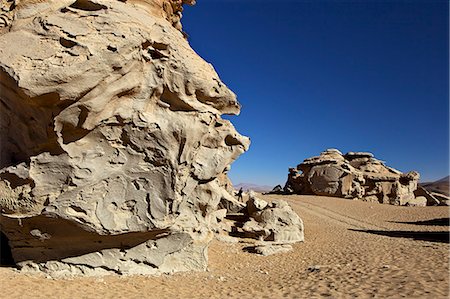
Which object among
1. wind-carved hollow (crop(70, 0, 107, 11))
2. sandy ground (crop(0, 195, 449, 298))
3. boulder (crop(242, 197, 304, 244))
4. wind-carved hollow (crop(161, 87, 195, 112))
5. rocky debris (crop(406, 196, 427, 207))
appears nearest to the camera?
sandy ground (crop(0, 195, 449, 298))

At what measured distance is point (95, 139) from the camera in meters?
9.23

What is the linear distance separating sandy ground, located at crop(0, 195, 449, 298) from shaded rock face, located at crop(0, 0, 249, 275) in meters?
0.87

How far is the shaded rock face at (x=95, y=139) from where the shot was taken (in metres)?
8.60

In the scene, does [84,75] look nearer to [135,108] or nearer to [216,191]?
[135,108]

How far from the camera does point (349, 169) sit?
3544 cm

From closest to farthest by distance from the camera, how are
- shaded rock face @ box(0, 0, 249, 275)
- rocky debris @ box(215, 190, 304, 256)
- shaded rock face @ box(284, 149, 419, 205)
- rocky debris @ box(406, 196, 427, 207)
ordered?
shaded rock face @ box(0, 0, 249, 275) → rocky debris @ box(215, 190, 304, 256) → shaded rock face @ box(284, 149, 419, 205) → rocky debris @ box(406, 196, 427, 207)

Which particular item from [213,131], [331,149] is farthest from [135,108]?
[331,149]

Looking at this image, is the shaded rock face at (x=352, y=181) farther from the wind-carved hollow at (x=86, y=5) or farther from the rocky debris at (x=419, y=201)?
the wind-carved hollow at (x=86, y=5)

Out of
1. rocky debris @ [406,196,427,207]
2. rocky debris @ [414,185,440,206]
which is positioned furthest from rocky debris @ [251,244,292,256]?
rocky debris @ [414,185,440,206]

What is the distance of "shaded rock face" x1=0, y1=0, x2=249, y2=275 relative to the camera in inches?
339

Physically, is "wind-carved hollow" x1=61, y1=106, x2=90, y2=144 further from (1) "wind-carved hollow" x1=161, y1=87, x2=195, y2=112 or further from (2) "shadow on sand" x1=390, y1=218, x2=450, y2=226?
(2) "shadow on sand" x1=390, y1=218, x2=450, y2=226

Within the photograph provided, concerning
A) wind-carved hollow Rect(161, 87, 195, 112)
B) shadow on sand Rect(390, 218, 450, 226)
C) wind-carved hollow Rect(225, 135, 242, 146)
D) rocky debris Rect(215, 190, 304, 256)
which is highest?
wind-carved hollow Rect(161, 87, 195, 112)

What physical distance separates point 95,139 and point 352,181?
3120 cm

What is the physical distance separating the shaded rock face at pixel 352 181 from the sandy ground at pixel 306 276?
17687 mm
